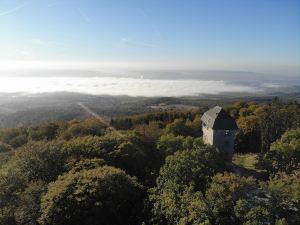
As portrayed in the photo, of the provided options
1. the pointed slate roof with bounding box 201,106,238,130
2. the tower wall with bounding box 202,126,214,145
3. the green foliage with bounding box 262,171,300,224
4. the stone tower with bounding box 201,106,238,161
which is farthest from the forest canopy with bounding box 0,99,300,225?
the pointed slate roof with bounding box 201,106,238,130

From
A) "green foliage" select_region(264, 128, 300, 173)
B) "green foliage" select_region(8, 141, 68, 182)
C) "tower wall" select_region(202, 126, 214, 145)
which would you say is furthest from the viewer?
"tower wall" select_region(202, 126, 214, 145)

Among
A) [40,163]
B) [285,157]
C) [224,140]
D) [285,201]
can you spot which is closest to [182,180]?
[285,201]

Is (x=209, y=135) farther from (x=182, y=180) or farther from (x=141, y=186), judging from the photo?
(x=141, y=186)

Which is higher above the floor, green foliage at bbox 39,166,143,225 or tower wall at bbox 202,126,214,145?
tower wall at bbox 202,126,214,145

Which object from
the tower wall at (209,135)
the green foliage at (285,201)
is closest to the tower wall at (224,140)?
the tower wall at (209,135)

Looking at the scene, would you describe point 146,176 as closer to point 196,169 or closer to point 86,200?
point 196,169

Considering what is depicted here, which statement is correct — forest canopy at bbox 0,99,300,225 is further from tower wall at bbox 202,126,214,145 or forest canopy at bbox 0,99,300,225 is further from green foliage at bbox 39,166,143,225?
tower wall at bbox 202,126,214,145

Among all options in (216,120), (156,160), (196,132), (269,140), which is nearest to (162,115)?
(196,132)

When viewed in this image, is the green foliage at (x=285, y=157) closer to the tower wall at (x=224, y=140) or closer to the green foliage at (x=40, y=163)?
the tower wall at (x=224, y=140)
